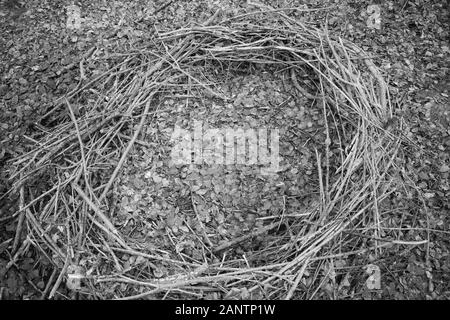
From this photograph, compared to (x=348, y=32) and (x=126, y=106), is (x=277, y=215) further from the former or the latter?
(x=348, y=32)

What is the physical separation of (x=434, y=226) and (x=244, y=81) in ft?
4.48

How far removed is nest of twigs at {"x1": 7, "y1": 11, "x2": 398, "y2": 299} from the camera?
199 cm

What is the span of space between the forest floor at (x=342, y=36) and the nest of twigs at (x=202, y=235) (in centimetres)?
12

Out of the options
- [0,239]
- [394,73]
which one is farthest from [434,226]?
[0,239]

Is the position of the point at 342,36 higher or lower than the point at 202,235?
higher

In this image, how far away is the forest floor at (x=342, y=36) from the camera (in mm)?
2004

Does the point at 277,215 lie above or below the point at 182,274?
above

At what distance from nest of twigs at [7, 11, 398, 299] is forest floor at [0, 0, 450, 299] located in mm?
119

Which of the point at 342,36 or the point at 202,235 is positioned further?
the point at 342,36

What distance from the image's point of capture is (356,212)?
6.89 ft

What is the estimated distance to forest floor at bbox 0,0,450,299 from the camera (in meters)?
2.00

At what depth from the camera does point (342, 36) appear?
274cm

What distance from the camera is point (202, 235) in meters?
2.18

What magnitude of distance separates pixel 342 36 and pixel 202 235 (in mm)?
1592
